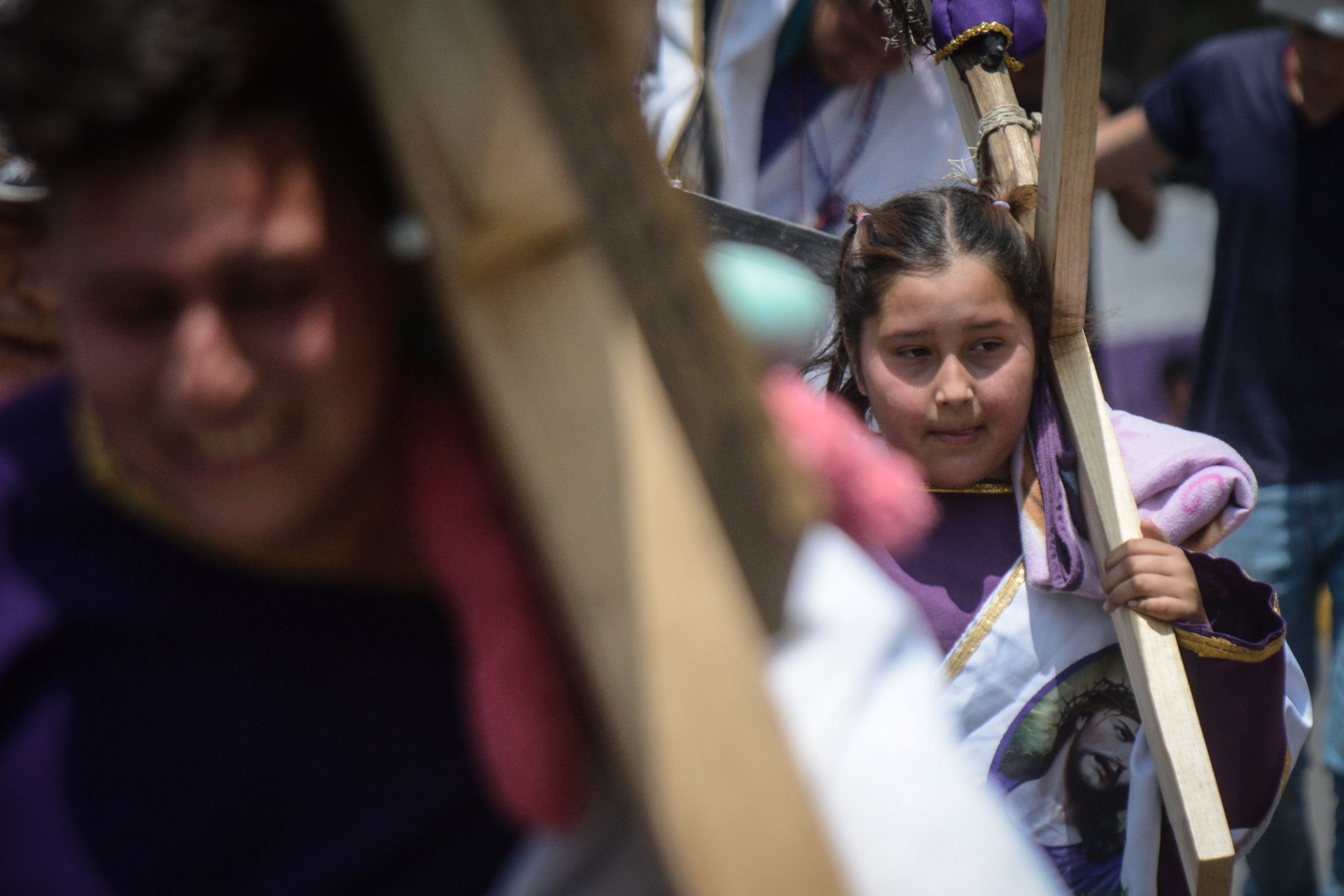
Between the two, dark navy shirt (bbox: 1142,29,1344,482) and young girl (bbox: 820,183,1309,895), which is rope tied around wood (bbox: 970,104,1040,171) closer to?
young girl (bbox: 820,183,1309,895)

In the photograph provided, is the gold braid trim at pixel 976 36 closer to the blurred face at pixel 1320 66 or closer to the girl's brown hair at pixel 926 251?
the girl's brown hair at pixel 926 251

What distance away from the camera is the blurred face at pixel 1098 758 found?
6.57 feet

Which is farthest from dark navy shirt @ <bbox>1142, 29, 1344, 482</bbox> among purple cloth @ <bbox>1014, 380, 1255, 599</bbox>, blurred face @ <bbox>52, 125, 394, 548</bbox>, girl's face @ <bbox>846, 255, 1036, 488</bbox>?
blurred face @ <bbox>52, 125, 394, 548</bbox>

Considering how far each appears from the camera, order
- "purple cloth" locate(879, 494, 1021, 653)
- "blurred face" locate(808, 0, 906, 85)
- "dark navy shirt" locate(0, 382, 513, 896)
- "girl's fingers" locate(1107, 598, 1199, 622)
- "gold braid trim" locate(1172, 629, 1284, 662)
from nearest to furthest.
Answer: "dark navy shirt" locate(0, 382, 513, 896), "girl's fingers" locate(1107, 598, 1199, 622), "gold braid trim" locate(1172, 629, 1284, 662), "purple cloth" locate(879, 494, 1021, 653), "blurred face" locate(808, 0, 906, 85)

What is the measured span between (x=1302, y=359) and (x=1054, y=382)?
134 centimetres

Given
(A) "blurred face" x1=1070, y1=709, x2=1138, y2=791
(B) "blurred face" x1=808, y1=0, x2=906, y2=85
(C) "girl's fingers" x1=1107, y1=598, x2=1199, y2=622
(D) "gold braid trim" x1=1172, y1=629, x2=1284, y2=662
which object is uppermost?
(B) "blurred face" x1=808, y1=0, x2=906, y2=85

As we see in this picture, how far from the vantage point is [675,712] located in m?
0.65

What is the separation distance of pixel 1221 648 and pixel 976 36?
3.34ft

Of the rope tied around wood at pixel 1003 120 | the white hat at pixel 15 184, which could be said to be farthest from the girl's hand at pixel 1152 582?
the white hat at pixel 15 184

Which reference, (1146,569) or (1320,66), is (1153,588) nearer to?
(1146,569)

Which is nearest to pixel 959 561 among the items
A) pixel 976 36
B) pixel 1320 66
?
pixel 976 36

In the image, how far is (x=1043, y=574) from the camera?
198cm

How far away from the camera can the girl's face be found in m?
2.05

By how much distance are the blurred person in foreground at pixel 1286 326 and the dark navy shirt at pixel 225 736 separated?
2.45 metres
